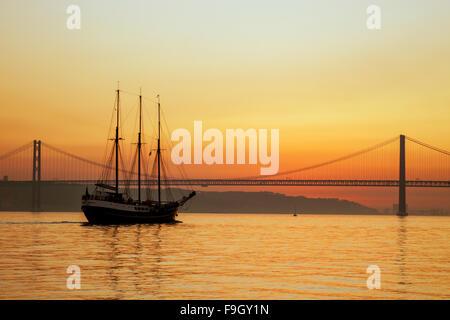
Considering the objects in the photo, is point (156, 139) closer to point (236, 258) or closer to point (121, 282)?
point (236, 258)

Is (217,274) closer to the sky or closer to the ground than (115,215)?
closer to the sky

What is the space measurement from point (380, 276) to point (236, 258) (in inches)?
437

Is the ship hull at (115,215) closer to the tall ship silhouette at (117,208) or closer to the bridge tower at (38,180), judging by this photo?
the tall ship silhouette at (117,208)

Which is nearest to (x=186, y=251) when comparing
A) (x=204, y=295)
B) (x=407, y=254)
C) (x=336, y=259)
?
(x=336, y=259)

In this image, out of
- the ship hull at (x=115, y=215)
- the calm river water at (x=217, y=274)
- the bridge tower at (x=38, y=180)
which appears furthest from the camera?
the bridge tower at (x=38, y=180)

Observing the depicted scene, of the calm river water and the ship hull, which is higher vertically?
the calm river water

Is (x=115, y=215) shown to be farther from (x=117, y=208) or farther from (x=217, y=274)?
(x=217, y=274)

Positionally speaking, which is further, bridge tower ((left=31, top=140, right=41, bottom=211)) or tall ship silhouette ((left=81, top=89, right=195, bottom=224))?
bridge tower ((left=31, top=140, right=41, bottom=211))

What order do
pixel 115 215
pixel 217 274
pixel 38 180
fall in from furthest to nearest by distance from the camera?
1. pixel 38 180
2. pixel 115 215
3. pixel 217 274

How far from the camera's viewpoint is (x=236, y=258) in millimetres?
37281

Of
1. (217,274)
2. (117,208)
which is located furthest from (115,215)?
(217,274)

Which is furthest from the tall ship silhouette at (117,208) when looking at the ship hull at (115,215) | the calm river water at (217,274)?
the calm river water at (217,274)

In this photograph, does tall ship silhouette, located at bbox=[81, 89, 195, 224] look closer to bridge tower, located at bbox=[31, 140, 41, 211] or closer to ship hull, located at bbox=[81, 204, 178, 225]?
ship hull, located at bbox=[81, 204, 178, 225]

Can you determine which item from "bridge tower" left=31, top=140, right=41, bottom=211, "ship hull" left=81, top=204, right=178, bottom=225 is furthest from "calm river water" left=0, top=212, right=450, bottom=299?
"bridge tower" left=31, top=140, right=41, bottom=211
